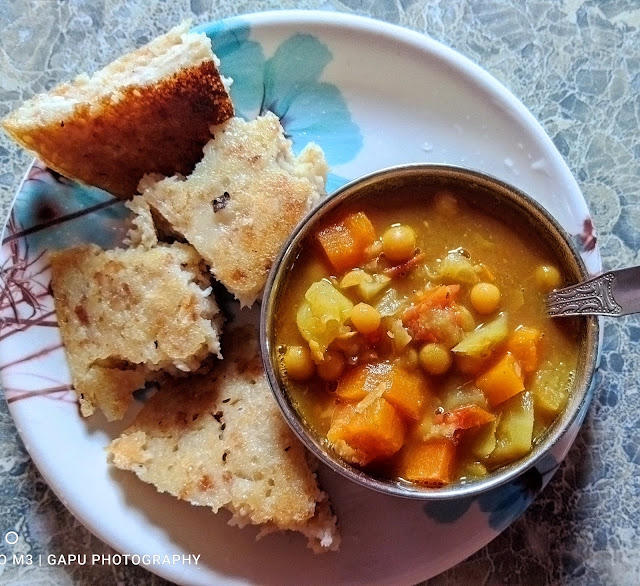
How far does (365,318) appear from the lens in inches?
99.3

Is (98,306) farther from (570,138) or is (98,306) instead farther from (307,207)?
(570,138)

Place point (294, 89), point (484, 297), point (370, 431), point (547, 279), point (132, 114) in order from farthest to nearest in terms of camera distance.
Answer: point (294, 89) → point (132, 114) → point (547, 279) → point (484, 297) → point (370, 431)

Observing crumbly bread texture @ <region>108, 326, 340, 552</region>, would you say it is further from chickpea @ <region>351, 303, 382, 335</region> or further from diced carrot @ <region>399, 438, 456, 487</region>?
chickpea @ <region>351, 303, 382, 335</region>

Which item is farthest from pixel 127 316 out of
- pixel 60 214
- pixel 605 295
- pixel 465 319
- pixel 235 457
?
pixel 605 295

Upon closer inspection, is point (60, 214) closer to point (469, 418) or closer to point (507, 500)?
point (469, 418)

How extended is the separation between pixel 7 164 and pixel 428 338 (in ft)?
6.72

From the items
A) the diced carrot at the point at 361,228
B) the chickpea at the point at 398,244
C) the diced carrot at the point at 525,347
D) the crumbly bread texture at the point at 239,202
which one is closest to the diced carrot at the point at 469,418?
the diced carrot at the point at 525,347

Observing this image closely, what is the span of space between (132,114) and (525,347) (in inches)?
65.7

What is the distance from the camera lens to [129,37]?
11.2 ft

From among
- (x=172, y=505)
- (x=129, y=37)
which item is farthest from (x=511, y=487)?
(x=129, y=37)

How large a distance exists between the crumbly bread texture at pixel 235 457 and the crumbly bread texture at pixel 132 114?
36.6 inches

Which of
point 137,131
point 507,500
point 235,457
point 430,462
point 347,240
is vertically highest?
point 137,131

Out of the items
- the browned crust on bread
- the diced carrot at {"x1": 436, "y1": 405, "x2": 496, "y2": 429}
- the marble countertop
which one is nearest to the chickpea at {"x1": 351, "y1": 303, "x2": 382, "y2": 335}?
the diced carrot at {"x1": 436, "y1": 405, "x2": 496, "y2": 429}

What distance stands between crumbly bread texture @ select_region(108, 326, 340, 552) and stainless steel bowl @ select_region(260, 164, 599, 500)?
0.31 m
